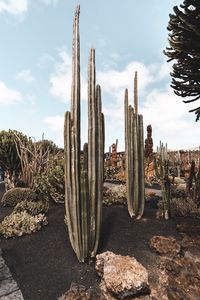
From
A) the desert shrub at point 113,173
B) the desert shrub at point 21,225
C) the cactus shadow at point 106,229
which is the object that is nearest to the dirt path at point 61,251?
the cactus shadow at point 106,229

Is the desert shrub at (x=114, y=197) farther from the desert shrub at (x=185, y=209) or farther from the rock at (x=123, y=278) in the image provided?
the rock at (x=123, y=278)

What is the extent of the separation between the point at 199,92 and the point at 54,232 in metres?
5.89

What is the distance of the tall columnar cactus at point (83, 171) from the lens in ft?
11.4

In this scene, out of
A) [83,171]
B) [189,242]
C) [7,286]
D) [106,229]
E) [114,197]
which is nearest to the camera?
[7,286]

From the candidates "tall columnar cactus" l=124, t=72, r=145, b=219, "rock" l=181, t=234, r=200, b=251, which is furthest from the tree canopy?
"rock" l=181, t=234, r=200, b=251

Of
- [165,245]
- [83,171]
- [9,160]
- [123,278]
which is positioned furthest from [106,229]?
[9,160]

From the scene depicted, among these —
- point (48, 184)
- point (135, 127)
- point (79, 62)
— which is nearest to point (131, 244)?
point (135, 127)

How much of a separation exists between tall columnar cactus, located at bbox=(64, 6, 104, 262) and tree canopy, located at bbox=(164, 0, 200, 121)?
3.59 metres

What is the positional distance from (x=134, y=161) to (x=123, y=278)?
2.55 meters

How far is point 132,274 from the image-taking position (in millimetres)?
2822

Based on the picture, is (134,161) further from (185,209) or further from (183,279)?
(183,279)

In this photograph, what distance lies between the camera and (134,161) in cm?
502

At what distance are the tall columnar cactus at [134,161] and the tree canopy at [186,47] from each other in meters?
2.74

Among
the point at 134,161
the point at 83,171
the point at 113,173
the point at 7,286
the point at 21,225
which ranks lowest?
the point at 7,286
